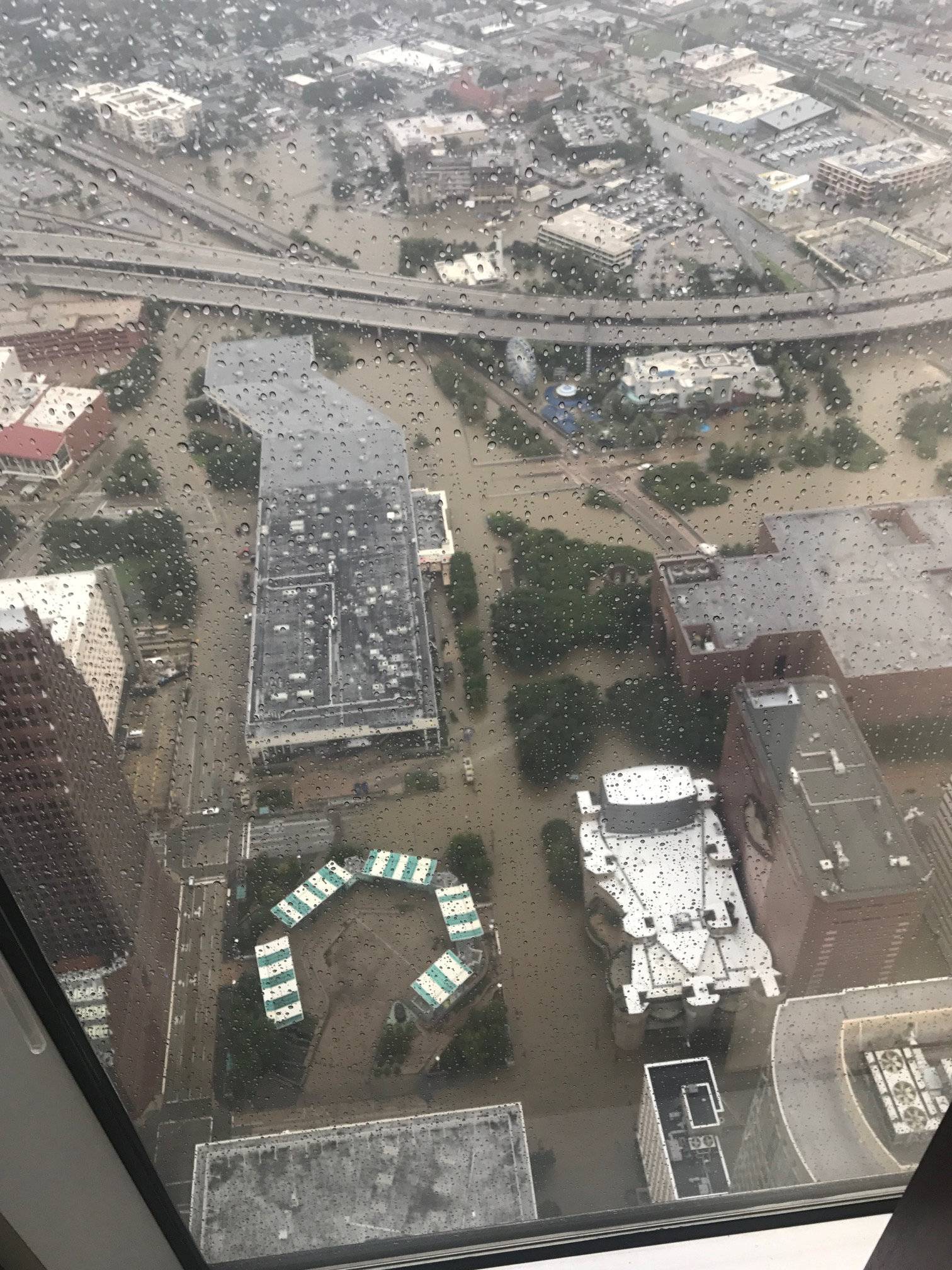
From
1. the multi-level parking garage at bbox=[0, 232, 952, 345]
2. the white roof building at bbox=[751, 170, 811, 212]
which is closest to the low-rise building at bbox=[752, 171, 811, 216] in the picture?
the white roof building at bbox=[751, 170, 811, 212]

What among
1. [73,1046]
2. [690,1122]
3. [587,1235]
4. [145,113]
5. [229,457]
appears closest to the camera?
[73,1046]

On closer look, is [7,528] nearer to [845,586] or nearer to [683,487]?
[683,487]

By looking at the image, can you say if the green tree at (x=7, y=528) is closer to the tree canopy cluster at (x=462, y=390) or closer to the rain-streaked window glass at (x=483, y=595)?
the rain-streaked window glass at (x=483, y=595)

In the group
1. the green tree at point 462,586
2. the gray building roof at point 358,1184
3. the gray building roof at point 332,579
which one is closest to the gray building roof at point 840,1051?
the gray building roof at point 358,1184

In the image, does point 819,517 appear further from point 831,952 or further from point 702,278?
point 831,952

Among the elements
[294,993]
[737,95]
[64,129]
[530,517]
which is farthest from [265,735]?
[737,95]

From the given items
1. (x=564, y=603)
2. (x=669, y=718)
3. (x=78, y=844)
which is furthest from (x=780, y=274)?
(x=78, y=844)
